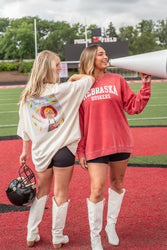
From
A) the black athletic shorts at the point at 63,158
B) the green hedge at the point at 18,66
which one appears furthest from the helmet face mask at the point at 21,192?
the green hedge at the point at 18,66

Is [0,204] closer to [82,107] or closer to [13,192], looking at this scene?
[13,192]

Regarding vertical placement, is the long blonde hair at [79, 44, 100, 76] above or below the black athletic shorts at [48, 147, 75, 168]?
above

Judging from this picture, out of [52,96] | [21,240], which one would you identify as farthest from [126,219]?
[52,96]

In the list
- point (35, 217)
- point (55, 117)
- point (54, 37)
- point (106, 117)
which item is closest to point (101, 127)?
point (106, 117)

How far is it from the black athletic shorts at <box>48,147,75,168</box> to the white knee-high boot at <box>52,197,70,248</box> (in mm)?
386

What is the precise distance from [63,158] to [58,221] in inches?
24.0

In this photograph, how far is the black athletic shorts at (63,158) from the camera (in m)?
3.15

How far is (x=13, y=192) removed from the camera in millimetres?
3314

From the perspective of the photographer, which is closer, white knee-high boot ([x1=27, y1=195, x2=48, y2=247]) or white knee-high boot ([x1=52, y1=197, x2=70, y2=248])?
white knee-high boot ([x1=52, y1=197, x2=70, y2=248])

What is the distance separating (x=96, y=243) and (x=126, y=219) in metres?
0.86

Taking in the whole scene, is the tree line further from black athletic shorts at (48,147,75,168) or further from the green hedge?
black athletic shorts at (48,147,75,168)

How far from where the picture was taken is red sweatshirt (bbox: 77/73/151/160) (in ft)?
10.5

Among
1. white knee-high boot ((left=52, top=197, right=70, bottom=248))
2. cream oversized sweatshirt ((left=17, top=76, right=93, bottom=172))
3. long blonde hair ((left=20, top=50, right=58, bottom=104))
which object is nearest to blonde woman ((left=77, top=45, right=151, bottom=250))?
cream oversized sweatshirt ((left=17, top=76, right=93, bottom=172))

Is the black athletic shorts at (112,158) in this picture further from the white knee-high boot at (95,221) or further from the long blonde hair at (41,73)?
the long blonde hair at (41,73)
